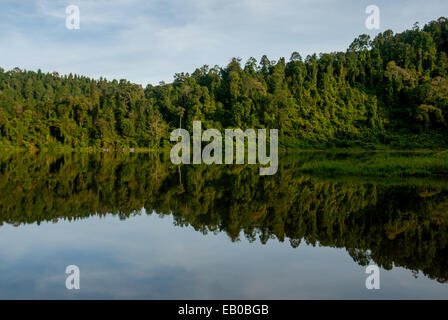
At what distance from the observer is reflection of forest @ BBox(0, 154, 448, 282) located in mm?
11250

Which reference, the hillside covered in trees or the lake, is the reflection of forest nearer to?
the lake

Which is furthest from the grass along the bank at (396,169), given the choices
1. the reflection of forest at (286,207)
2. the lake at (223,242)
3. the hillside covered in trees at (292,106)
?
the hillside covered in trees at (292,106)

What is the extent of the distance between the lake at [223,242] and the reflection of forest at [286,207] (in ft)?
0.19

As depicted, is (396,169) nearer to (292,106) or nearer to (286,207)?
(286,207)

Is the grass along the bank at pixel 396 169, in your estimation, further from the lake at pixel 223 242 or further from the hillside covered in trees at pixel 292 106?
the hillside covered in trees at pixel 292 106

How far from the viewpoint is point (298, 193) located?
20.2 meters

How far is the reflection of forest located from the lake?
0.06 metres

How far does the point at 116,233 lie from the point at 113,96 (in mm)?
93126

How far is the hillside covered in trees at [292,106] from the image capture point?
265ft

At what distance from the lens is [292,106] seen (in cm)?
9200

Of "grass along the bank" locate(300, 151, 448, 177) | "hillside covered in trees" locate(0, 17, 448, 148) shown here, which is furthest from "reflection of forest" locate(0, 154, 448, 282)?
"hillside covered in trees" locate(0, 17, 448, 148)

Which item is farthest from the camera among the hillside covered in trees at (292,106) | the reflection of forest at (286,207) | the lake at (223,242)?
the hillside covered in trees at (292,106)
